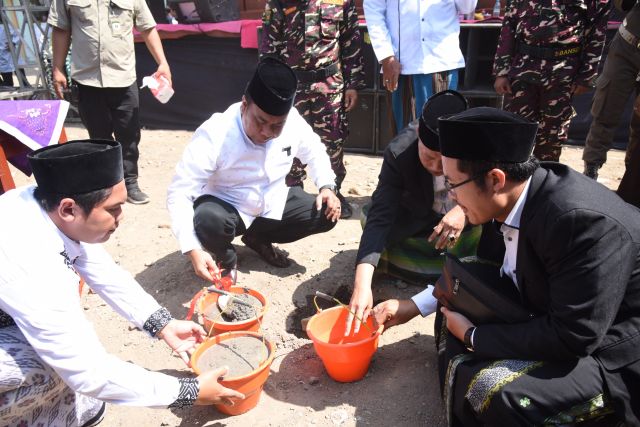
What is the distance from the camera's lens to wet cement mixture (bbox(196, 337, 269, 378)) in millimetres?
2203

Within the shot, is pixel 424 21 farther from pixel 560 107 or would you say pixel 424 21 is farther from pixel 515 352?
pixel 515 352

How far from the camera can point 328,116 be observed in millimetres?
4320

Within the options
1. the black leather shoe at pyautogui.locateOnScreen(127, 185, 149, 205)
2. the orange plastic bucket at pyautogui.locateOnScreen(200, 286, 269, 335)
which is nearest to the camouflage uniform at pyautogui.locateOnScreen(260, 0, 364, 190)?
the black leather shoe at pyautogui.locateOnScreen(127, 185, 149, 205)

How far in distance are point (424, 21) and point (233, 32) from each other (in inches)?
131

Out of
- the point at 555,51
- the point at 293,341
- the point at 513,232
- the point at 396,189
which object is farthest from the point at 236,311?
the point at 555,51

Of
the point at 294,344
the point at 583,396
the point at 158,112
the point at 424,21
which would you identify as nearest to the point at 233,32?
the point at 158,112

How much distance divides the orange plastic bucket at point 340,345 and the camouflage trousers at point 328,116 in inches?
85.0

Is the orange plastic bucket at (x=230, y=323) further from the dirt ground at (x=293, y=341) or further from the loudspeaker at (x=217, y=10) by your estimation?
the loudspeaker at (x=217, y=10)

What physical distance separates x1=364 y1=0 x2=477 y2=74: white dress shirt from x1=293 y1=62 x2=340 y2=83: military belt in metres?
0.36

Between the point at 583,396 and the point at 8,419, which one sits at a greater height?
the point at 583,396

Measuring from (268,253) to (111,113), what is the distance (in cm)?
224

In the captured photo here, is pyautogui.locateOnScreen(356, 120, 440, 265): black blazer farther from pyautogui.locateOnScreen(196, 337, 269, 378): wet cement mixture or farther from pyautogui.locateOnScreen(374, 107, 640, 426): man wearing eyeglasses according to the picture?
pyautogui.locateOnScreen(374, 107, 640, 426): man wearing eyeglasses

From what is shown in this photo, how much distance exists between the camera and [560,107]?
13.1 feet

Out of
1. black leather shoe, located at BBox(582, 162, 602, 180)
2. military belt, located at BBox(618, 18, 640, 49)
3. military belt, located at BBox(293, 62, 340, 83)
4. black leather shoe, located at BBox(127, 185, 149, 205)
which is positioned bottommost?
black leather shoe, located at BBox(127, 185, 149, 205)
